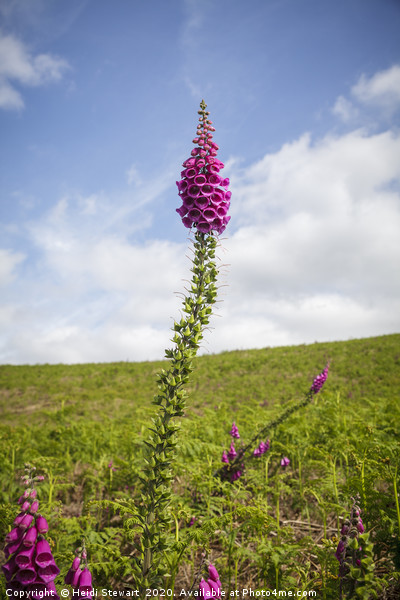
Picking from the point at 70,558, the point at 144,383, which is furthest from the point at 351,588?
the point at 144,383

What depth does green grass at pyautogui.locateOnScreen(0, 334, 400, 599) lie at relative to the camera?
2.86m

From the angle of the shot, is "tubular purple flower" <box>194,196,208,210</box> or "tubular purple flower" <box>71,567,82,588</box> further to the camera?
"tubular purple flower" <box>194,196,208,210</box>

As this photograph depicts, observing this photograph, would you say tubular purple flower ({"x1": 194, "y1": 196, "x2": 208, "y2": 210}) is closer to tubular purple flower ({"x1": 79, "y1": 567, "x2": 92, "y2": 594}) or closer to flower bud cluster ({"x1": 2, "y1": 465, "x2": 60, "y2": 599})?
flower bud cluster ({"x1": 2, "y1": 465, "x2": 60, "y2": 599})

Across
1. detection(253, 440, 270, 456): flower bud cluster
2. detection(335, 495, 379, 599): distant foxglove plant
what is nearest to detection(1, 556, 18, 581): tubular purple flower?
→ detection(335, 495, 379, 599): distant foxglove plant

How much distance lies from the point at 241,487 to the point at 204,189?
3434 mm

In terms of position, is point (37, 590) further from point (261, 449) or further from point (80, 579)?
point (261, 449)

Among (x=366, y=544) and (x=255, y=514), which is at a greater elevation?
(x=366, y=544)

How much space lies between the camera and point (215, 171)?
2.99 m

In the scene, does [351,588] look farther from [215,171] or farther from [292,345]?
[292,345]

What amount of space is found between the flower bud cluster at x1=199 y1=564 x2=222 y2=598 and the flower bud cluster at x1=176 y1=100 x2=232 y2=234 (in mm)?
2598

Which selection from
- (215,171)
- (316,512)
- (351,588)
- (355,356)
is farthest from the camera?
(355,356)

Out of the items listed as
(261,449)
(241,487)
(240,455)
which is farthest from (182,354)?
(261,449)

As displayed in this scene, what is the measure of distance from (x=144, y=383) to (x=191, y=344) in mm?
20378

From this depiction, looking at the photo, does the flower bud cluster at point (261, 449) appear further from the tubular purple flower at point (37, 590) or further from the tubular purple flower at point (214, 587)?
the tubular purple flower at point (37, 590)
